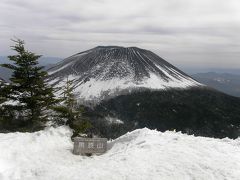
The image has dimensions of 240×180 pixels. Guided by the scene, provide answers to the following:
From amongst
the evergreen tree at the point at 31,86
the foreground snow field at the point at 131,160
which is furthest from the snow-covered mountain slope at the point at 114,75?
the foreground snow field at the point at 131,160

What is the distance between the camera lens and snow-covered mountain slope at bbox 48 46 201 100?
155075 mm

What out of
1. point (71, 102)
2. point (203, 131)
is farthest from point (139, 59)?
point (71, 102)

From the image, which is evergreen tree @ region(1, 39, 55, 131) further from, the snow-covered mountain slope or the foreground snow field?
the snow-covered mountain slope

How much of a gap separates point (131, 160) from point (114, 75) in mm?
153489

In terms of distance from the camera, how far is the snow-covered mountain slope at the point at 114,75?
155 m

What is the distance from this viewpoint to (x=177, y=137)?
20906mm

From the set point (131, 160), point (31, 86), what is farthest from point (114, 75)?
point (131, 160)

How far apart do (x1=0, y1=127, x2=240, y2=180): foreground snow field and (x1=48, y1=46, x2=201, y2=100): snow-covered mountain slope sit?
122 meters

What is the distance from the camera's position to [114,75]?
561 ft

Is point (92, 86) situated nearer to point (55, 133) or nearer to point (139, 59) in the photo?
point (139, 59)

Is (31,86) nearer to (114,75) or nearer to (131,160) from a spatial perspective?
(131,160)

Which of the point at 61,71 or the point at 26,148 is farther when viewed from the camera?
the point at 61,71

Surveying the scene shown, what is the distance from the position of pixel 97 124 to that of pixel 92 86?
51431 millimetres

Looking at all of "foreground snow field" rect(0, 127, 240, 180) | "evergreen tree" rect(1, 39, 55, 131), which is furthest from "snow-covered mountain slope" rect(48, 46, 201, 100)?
"foreground snow field" rect(0, 127, 240, 180)
